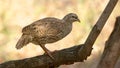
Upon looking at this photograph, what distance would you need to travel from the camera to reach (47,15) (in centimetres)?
646

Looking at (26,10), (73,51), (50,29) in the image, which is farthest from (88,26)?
(73,51)

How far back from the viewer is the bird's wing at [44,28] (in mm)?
3501

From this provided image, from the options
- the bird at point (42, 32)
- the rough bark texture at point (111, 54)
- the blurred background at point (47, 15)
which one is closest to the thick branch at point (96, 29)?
the rough bark texture at point (111, 54)

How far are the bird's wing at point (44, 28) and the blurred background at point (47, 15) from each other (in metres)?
2.61

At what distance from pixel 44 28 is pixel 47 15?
9.58 ft

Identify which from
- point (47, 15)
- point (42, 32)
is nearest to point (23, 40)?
point (42, 32)

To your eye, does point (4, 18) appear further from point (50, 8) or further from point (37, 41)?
point (37, 41)

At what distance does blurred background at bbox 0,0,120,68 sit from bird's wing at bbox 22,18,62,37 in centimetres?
261

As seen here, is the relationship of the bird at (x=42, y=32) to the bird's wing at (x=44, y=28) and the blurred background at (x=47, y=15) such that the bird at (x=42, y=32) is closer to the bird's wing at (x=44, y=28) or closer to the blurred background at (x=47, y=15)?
the bird's wing at (x=44, y=28)

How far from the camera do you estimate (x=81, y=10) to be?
643cm

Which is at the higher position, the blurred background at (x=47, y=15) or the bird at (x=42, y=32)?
the blurred background at (x=47, y=15)

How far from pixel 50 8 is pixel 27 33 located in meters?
3.06

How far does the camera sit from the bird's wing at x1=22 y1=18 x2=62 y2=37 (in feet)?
11.5

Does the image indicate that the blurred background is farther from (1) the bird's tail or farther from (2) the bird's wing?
(1) the bird's tail
